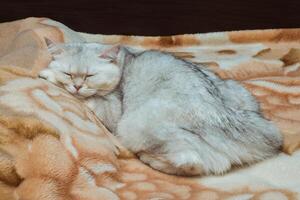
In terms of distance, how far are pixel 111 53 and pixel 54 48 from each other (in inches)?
7.4

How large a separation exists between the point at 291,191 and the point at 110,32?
4.43 feet

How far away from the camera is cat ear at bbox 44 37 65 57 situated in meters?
1.67

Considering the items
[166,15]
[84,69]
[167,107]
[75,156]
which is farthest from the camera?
[166,15]

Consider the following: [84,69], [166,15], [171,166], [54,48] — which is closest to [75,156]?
[171,166]

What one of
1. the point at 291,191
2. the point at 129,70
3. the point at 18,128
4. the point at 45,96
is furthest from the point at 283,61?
the point at 18,128

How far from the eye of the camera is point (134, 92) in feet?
5.27

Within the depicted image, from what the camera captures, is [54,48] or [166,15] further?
[166,15]

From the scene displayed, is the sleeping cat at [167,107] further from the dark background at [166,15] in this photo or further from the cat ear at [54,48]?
the dark background at [166,15]

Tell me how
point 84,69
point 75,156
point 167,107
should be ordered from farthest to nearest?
point 84,69
point 167,107
point 75,156

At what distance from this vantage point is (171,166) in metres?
1.39

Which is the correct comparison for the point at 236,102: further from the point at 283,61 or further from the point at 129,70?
the point at 283,61

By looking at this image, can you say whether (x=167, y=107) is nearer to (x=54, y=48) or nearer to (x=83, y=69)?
(x=83, y=69)

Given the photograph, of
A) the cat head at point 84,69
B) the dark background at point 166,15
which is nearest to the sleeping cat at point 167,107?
the cat head at point 84,69

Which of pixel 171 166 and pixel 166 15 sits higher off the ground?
pixel 166 15
